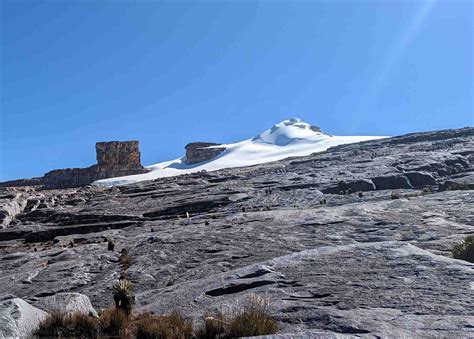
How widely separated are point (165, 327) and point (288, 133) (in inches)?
4185

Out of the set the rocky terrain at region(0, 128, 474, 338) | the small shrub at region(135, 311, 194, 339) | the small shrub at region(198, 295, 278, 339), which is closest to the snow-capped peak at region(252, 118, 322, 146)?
the rocky terrain at region(0, 128, 474, 338)

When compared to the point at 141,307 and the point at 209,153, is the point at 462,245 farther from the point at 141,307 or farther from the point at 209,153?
the point at 209,153

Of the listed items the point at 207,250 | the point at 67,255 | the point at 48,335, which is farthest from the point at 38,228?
the point at 48,335

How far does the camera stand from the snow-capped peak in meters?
106

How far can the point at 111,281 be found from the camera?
44.4ft

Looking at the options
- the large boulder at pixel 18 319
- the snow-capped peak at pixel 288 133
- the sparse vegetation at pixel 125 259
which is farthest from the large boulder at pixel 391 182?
the snow-capped peak at pixel 288 133

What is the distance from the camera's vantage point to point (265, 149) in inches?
3834

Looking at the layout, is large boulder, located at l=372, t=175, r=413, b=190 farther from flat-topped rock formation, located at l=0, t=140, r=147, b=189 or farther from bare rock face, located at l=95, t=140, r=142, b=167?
bare rock face, located at l=95, t=140, r=142, b=167

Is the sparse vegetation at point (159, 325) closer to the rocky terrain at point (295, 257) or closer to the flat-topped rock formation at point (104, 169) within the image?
the rocky terrain at point (295, 257)

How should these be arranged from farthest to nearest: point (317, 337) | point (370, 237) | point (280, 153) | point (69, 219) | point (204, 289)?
point (280, 153), point (69, 219), point (370, 237), point (204, 289), point (317, 337)

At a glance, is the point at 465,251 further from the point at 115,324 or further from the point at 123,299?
the point at 115,324

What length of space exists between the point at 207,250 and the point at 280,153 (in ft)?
235

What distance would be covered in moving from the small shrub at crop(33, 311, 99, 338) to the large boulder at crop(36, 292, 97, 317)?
447 millimetres

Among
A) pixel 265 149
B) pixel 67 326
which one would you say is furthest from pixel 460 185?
pixel 265 149
